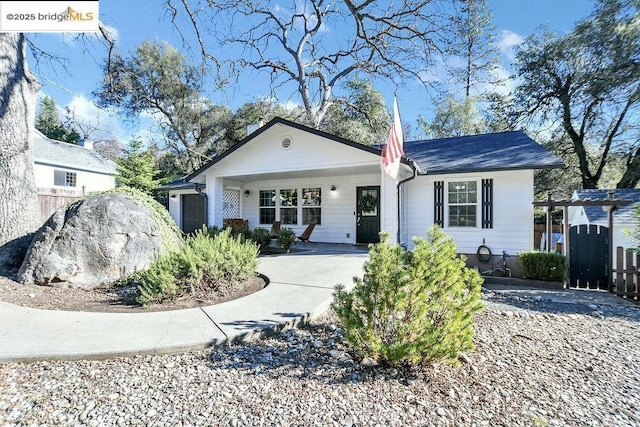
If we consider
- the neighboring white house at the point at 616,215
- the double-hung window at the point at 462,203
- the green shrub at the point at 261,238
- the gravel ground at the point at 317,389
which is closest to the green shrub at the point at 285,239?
the green shrub at the point at 261,238

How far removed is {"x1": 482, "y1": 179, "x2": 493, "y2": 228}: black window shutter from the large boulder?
810 centimetres

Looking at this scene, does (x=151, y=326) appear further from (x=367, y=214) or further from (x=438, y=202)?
(x=367, y=214)

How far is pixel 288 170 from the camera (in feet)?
31.5

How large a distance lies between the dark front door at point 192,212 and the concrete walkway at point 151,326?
10931mm

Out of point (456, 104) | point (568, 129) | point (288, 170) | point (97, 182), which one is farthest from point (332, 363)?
point (97, 182)

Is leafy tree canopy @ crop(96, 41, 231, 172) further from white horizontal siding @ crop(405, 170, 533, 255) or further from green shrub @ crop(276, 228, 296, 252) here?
white horizontal siding @ crop(405, 170, 533, 255)

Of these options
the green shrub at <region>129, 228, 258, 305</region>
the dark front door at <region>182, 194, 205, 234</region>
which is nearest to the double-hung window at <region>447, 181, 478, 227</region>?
the green shrub at <region>129, 228, 258, 305</region>

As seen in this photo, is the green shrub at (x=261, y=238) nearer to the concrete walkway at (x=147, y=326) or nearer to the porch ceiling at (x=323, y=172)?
the porch ceiling at (x=323, y=172)

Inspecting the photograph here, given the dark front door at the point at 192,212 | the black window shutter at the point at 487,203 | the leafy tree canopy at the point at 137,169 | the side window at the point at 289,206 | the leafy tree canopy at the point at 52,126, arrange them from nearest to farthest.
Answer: the black window shutter at the point at 487,203
the side window at the point at 289,206
the dark front door at the point at 192,212
the leafy tree canopy at the point at 137,169
the leafy tree canopy at the point at 52,126

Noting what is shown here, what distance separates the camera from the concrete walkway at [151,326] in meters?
2.74

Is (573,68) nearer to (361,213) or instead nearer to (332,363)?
(361,213)

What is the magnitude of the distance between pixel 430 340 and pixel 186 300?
3358mm

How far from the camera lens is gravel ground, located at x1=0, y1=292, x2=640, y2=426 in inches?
80.1

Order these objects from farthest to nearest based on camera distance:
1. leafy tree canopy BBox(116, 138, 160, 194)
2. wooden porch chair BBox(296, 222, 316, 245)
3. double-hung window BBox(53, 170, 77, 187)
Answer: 1. leafy tree canopy BBox(116, 138, 160, 194)
2. double-hung window BBox(53, 170, 77, 187)
3. wooden porch chair BBox(296, 222, 316, 245)
